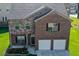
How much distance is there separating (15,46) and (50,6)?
0.97m

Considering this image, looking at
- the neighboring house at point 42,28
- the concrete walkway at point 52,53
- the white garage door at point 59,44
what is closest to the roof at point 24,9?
the neighboring house at point 42,28

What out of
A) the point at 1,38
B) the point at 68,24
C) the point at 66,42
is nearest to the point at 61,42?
the point at 66,42

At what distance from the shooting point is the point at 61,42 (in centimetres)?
439

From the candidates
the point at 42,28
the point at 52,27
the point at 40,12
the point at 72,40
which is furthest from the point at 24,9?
the point at 72,40

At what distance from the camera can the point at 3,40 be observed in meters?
4.33

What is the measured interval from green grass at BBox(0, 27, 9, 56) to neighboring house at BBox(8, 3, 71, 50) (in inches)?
3.0

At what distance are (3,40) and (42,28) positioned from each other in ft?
2.35

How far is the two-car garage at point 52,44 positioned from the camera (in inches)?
173

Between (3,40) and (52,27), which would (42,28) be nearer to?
(52,27)

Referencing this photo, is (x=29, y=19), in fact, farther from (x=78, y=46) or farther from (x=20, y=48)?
(x=78, y=46)

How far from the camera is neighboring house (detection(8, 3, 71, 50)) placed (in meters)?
4.20

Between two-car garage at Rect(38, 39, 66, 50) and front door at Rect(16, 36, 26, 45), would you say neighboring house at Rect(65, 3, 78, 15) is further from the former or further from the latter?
front door at Rect(16, 36, 26, 45)

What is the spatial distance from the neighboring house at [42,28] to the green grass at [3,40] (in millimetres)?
77

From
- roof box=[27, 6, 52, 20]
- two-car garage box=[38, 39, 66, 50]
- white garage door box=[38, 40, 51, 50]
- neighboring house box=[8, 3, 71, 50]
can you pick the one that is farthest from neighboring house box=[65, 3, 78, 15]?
white garage door box=[38, 40, 51, 50]
